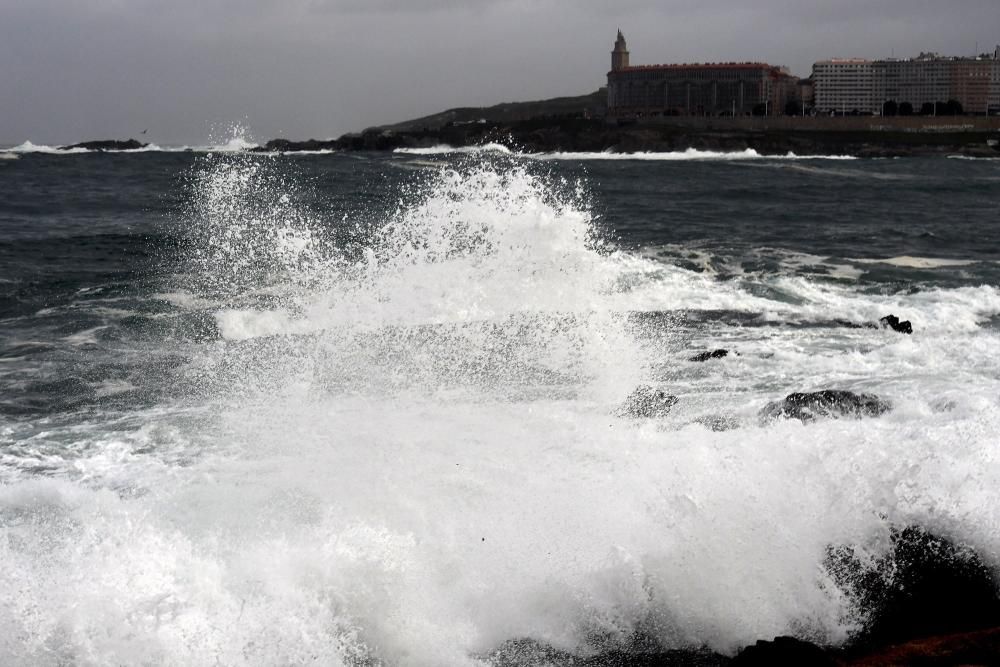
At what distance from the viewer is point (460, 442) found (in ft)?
28.7

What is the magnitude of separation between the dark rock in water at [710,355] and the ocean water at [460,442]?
16 cm

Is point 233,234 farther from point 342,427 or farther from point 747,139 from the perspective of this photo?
point 747,139

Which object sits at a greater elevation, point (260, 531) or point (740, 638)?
point (260, 531)

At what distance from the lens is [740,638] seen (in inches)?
233

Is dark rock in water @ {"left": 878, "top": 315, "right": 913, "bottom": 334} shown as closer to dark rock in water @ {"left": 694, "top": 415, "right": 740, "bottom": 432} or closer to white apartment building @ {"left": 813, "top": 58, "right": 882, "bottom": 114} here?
dark rock in water @ {"left": 694, "top": 415, "right": 740, "bottom": 432}

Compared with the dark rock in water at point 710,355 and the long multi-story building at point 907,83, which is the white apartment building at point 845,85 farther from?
the dark rock in water at point 710,355

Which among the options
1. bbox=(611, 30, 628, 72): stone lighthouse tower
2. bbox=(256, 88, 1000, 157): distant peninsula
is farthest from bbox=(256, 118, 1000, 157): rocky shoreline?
bbox=(611, 30, 628, 72): stone lighthouse tower

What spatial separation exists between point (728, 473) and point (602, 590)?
152cm

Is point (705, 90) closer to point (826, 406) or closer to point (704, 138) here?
point (704, 138)

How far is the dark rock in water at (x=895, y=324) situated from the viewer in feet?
44.5

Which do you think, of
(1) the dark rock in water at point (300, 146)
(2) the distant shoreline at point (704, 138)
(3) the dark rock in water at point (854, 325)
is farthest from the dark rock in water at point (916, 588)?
(1) the dark rock in water at point (300, 146)

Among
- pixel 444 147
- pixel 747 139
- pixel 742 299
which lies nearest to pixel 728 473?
pixel 742 299

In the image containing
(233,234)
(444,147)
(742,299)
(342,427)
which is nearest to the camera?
(342,427)

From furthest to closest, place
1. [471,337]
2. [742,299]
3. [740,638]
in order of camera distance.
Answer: [742,299] → [471,337] → [740,638]
